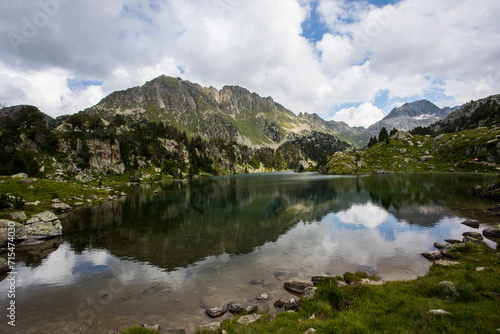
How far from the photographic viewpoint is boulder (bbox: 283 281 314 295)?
→ 53.8 ft

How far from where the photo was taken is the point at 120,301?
1612cm

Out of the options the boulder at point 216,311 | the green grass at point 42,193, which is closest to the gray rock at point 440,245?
the boulder at point 216,311

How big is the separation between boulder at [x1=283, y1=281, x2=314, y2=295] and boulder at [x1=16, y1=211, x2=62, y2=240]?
36.3 metres

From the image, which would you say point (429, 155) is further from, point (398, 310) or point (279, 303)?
point (279, 303)

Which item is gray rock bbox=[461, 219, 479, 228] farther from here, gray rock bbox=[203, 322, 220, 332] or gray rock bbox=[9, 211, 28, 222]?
gray rock bbox=[9, 211, 28, 222]

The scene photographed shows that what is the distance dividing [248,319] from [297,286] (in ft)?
18.4

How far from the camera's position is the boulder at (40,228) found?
1184 inches

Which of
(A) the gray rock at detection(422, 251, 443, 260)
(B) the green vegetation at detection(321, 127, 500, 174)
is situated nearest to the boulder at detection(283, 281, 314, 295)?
(A) the gray rock at detection(422, 251, 443, 260)

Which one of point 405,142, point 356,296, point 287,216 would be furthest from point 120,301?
point 405,142

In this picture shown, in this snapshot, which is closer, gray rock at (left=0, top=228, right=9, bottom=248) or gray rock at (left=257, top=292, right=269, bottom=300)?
gray rock at (left=257, top=292, right=269, bottom=300)

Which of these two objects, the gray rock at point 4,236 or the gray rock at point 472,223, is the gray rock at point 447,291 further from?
the gray rock at point 4,236

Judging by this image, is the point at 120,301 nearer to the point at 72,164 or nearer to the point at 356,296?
the point at 356,296

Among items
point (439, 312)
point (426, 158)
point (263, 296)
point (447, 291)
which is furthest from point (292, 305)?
point (426, 158)

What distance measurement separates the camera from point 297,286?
16.8m
